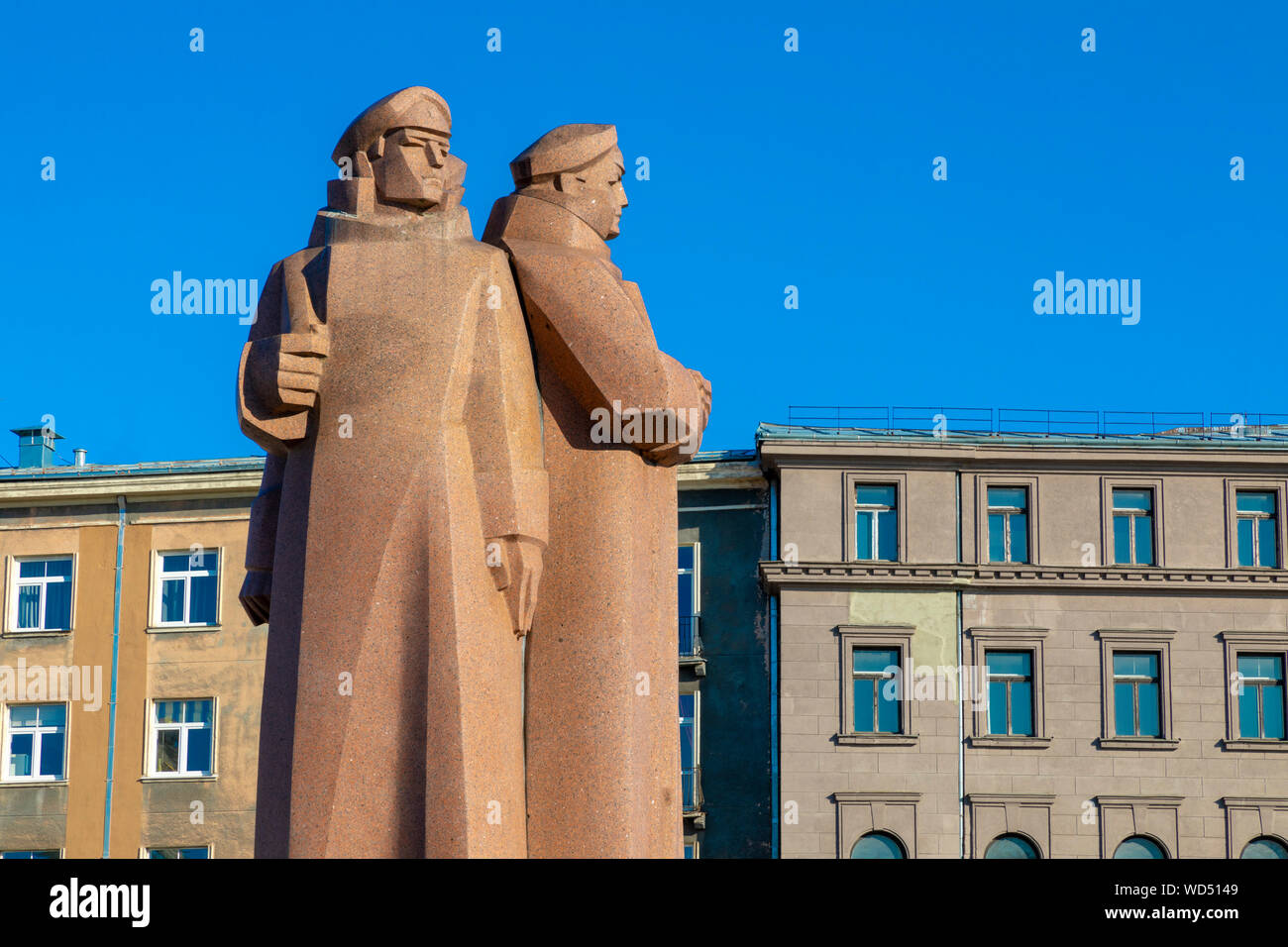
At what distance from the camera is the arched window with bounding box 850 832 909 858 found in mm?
50062

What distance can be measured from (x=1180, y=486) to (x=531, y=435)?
146ft

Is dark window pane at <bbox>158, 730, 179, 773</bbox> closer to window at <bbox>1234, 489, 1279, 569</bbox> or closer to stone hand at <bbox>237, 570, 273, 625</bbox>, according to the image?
window at <bbox>1234, 489, 1279, 569</bbox>

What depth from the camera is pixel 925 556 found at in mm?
52812

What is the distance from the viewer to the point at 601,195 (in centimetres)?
1172

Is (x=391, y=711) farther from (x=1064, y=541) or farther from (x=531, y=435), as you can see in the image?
(x=1064, y=541)

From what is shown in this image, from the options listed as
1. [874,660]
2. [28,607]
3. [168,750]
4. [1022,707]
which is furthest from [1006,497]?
[28,607]

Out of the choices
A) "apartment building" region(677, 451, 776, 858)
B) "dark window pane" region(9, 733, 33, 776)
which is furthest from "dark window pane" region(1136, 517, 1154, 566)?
"dark window pane" region(9, 733, 33, 776)

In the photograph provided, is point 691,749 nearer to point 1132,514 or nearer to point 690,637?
point 690,637

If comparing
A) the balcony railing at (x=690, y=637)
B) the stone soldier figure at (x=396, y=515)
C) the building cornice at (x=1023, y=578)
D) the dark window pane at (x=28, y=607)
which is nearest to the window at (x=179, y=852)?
the dark window pane at (x=28, y=607)

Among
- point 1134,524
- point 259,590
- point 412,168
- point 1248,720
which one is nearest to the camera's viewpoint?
point 412,168

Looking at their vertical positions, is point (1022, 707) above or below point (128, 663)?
below

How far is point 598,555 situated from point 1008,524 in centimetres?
4330

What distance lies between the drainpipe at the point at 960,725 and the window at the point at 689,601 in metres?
6.21

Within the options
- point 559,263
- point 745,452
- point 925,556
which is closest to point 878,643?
point 925,556
